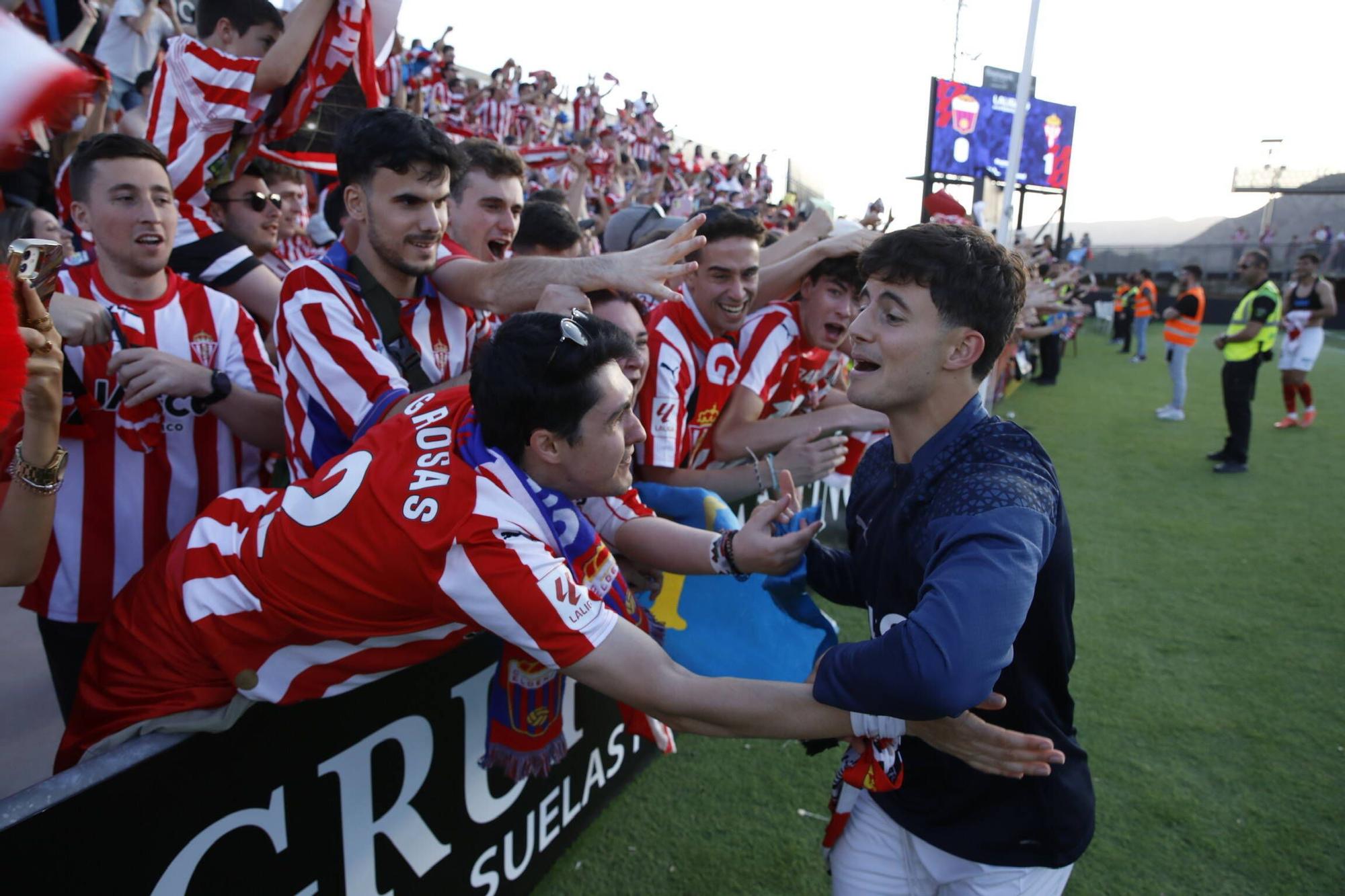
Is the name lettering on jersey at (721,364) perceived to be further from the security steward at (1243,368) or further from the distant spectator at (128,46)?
the security steward at (1243,368)

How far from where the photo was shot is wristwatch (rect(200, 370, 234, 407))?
246 centimetres

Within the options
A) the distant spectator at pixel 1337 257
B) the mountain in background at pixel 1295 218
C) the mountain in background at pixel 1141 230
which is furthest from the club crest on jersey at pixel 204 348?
the mountain in background at pixel 1141 230

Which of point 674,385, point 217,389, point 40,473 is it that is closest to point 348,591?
point 40,473

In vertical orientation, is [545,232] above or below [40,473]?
above

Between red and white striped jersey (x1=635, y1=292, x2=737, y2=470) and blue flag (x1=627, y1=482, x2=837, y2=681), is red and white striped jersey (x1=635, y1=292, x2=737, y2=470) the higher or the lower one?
the higher one

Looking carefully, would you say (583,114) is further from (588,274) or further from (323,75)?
(588,274)

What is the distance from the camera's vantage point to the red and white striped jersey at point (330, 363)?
2.43 metres

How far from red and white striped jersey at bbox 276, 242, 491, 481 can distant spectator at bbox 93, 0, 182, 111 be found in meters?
4.94

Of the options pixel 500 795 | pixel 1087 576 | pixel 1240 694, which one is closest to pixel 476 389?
pixel 500 795

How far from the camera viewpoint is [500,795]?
2641 millimetres

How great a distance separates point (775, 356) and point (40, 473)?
9.78 ft

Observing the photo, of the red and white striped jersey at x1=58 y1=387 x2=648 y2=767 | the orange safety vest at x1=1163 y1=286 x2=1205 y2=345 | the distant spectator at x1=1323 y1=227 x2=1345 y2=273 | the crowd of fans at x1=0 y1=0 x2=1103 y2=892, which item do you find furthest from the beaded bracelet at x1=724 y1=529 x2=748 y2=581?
the distant spectator at x1=1323 y1=227 x2=1345 y2=273

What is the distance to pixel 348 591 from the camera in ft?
6.12

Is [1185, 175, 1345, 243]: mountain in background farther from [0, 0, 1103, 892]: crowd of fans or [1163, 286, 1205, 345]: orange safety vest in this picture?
[0, 0, 1103, 892]: crowd of fans
